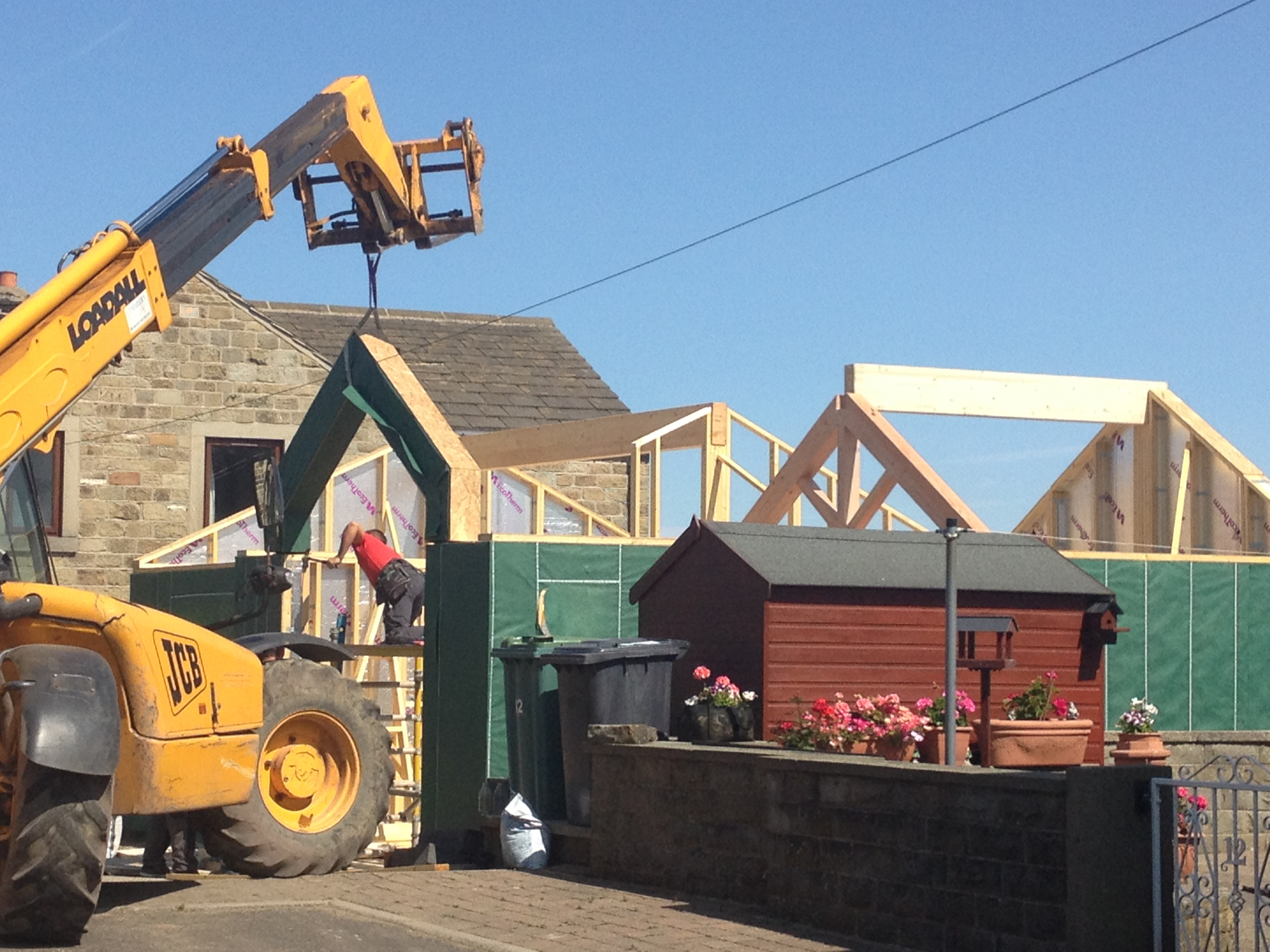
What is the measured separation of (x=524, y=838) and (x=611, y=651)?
140 centimetres

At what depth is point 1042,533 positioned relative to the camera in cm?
2242

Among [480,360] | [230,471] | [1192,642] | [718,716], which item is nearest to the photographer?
[718,716]

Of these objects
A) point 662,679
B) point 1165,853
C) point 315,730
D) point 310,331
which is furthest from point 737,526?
point 310,331

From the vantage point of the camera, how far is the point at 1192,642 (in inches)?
639

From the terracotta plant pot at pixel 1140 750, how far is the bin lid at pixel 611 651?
339 cm

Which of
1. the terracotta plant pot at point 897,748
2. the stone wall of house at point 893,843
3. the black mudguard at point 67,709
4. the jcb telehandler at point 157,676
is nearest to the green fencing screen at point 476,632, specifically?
the jcb telehandler at point 157,676

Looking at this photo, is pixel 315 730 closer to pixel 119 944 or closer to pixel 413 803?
pixel 119 944

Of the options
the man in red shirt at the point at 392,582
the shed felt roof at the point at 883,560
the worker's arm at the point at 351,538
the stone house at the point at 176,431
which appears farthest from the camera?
the stone house at the point at 176,431

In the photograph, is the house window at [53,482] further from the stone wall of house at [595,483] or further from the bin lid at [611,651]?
the bin lid at [611,651]

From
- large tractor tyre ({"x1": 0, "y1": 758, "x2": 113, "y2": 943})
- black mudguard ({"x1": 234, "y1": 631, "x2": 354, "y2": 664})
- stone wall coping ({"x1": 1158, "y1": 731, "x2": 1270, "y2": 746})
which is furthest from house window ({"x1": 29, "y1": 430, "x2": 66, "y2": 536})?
large tractor tyre ({"x1": 0, "y1": 758, "x2": 113, "y2": 943})

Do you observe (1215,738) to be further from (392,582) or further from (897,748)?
(392,582)

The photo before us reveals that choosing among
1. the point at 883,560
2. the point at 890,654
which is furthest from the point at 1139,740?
the point at 883,560

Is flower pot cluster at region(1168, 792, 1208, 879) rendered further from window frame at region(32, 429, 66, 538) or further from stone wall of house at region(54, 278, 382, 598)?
window frame at region(32, 429, 66, 538)

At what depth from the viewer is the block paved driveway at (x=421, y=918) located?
842 cm
